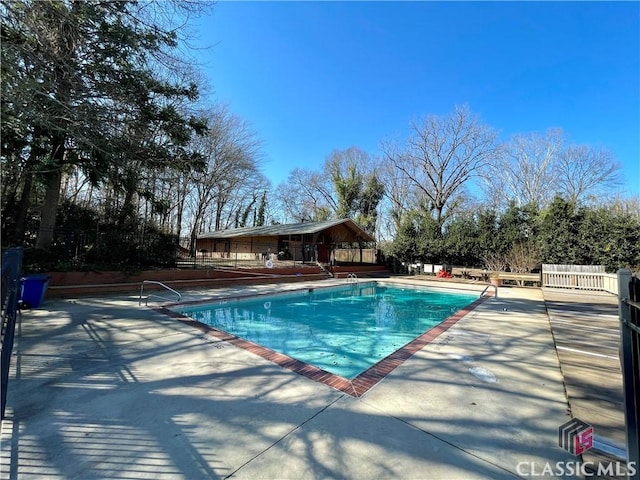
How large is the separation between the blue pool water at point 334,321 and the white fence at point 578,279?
4181 millimetres

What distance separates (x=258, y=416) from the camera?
2609 millimetres

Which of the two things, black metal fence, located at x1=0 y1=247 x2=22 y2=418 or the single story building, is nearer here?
black metal fence, located at x1=0 y1=247 x2=22 y2=418

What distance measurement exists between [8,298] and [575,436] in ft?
15.2

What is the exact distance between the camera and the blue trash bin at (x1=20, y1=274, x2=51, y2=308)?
6.52 m

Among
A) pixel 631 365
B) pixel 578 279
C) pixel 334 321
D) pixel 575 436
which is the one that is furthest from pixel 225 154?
pixel 631 365

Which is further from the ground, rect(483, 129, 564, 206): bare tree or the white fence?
rect(483, 129, 564, 206): bare tree

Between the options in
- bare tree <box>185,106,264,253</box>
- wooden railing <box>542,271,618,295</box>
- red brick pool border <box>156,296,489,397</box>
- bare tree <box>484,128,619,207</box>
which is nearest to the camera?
red brick pool border <box>156,296,489,397</box>

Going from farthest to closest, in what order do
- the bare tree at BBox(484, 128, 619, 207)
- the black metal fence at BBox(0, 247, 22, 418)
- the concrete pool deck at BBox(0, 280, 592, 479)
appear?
the bare tree at BBox(484, 128, 619, 207), the black metal fence at BBox(0, 247, 22, 418), the concrete pool deck at BBox(0, 280, 592, 479)

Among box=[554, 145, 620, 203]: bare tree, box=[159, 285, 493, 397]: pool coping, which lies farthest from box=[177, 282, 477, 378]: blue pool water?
box=[554, 145, 620, 203]: bare tree

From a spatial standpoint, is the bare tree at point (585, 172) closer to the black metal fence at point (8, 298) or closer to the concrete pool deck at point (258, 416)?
the concrete pool deck at point (258, 416)

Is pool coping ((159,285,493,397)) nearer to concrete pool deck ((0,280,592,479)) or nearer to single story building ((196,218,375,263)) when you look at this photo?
concrete pool deck ((0,280,592,479))

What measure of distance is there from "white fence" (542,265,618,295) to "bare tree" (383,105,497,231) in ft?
34.3

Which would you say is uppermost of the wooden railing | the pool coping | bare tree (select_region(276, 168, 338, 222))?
bare tree (select_region(276, 168, 338, 222))

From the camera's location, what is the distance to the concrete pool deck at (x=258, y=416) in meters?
2.02
